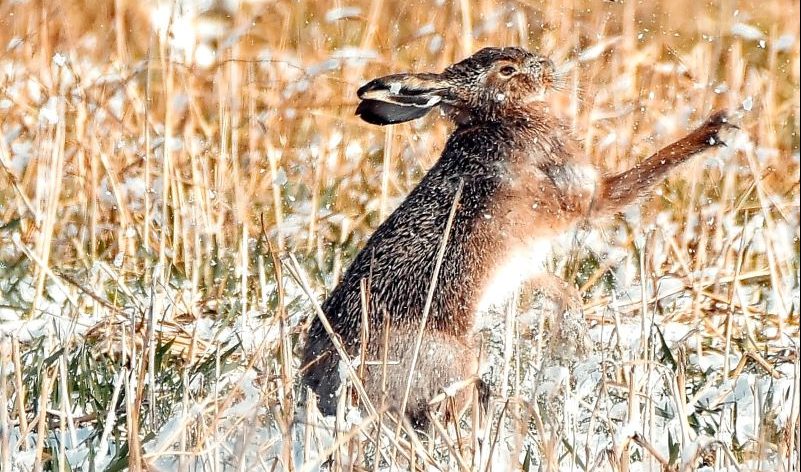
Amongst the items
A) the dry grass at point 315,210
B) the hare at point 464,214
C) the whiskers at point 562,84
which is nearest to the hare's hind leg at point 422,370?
the hare at point 464,214

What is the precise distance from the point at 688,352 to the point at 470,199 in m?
0.89

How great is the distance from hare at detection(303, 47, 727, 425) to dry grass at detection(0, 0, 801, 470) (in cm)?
20

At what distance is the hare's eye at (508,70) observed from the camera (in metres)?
4.54

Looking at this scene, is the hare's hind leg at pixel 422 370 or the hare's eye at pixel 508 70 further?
the hare's eye at pixel 508 70

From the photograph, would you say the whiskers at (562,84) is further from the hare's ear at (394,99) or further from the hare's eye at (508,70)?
the hare's ear at (394,99)

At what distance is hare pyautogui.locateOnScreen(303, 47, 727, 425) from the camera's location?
139 inches

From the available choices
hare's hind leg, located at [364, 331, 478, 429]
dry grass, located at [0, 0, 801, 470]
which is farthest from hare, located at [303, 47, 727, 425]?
dry grass, located at [0, 0, 801, 470]

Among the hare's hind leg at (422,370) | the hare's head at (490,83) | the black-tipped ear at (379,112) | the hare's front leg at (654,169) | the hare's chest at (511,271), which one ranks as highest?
the hare's head at (490,83)

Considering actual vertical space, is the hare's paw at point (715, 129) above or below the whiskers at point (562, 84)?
below

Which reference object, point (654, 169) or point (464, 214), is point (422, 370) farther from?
point (654, 169)

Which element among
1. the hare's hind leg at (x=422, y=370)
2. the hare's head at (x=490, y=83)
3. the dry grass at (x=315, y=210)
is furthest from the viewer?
the hare's head at (x=490, y=83)

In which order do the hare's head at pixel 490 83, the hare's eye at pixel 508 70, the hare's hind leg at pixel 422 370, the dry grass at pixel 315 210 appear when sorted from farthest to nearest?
1. the hare's eye at pixel 508 70
2. the hare's head at pixel 490 83
3. the hare's hind leg at pixel 422 370
4. the dry grass at pixel 315 210

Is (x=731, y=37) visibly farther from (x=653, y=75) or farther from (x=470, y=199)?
(x=470, y=199)

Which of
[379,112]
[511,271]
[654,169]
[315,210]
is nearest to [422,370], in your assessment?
[511,271]
